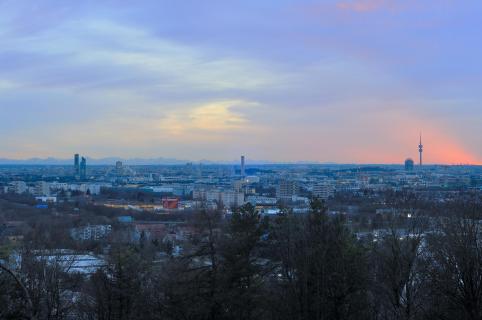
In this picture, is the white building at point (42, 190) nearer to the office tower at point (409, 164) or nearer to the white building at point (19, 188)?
the white building at point (19, 188)

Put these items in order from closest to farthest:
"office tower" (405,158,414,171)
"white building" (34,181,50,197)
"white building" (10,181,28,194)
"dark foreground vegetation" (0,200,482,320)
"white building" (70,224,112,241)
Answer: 1. "dark foreground vegetation" (0,200,482,320)
2. "white building" (70,224,112,241)
3. "white building" (34,181,50,197)
4. "white building" (10,181,28,194)
5. "office tower" (405,158,414,171)

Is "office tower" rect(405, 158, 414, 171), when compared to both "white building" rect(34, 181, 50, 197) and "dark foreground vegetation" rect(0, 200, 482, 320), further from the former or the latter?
"dark foreground vegetation" rect(0, 200, 482, 320)

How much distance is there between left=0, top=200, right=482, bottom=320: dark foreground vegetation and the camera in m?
11.2

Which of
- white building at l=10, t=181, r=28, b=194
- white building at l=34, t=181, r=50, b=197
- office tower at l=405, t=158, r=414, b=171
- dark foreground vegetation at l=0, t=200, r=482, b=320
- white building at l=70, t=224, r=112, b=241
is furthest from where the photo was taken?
office tower at l=405, t=158, r=414, b=171

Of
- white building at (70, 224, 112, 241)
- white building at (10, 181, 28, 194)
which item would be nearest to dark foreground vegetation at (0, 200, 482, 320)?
white building at (70, 224, 112, 241)

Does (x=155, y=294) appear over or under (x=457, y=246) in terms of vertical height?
under

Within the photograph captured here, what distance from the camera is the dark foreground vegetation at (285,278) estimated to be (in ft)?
36.9

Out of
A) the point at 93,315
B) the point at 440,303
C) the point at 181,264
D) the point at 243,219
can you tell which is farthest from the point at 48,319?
the point at 440,303

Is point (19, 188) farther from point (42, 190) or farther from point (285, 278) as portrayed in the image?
point (285, 278)

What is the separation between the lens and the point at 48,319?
12.6 metres

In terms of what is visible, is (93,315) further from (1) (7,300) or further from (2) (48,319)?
(1) (7,300)

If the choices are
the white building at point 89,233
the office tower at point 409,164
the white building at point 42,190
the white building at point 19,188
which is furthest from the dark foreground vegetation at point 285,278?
the office tower at point 409,164

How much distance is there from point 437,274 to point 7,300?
782cm

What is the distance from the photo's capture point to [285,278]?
41.7 feet
